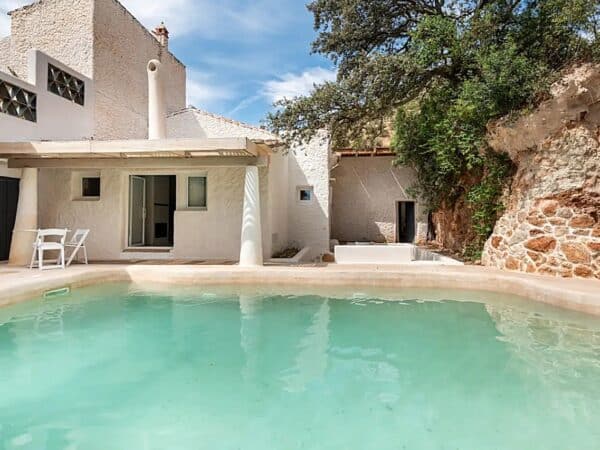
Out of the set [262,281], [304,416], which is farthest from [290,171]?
[304,416]

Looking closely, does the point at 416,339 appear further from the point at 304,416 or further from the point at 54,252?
the point at 54,252

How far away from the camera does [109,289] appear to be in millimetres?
8578

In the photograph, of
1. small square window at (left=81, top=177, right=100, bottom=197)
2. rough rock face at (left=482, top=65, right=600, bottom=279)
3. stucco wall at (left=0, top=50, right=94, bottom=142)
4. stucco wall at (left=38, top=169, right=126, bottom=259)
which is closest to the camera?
rough rock face at (left=482, top=65, right=600, bottom=279)

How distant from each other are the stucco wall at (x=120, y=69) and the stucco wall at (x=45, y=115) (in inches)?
31.0

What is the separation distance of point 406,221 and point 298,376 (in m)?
15.6

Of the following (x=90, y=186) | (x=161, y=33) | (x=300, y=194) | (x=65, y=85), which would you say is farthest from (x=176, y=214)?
(x=161, y=33)

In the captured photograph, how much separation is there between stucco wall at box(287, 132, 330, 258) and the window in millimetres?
3459

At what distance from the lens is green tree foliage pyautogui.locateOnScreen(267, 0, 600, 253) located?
9.17 metres

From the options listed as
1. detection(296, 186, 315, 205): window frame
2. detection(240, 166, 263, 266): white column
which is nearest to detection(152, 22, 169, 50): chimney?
detection(296, 186, 315, 205): window frame

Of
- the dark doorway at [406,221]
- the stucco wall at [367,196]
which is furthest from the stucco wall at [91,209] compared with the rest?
the dark doorway at [406,221]

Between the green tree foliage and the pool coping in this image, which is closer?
the pool coping

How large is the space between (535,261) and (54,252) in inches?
509

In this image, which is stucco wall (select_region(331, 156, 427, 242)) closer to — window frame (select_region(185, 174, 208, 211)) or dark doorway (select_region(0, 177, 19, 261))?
window frame (select_region(185, 174, 208, 211))

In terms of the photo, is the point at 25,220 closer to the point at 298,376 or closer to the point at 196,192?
the point at 196,192
